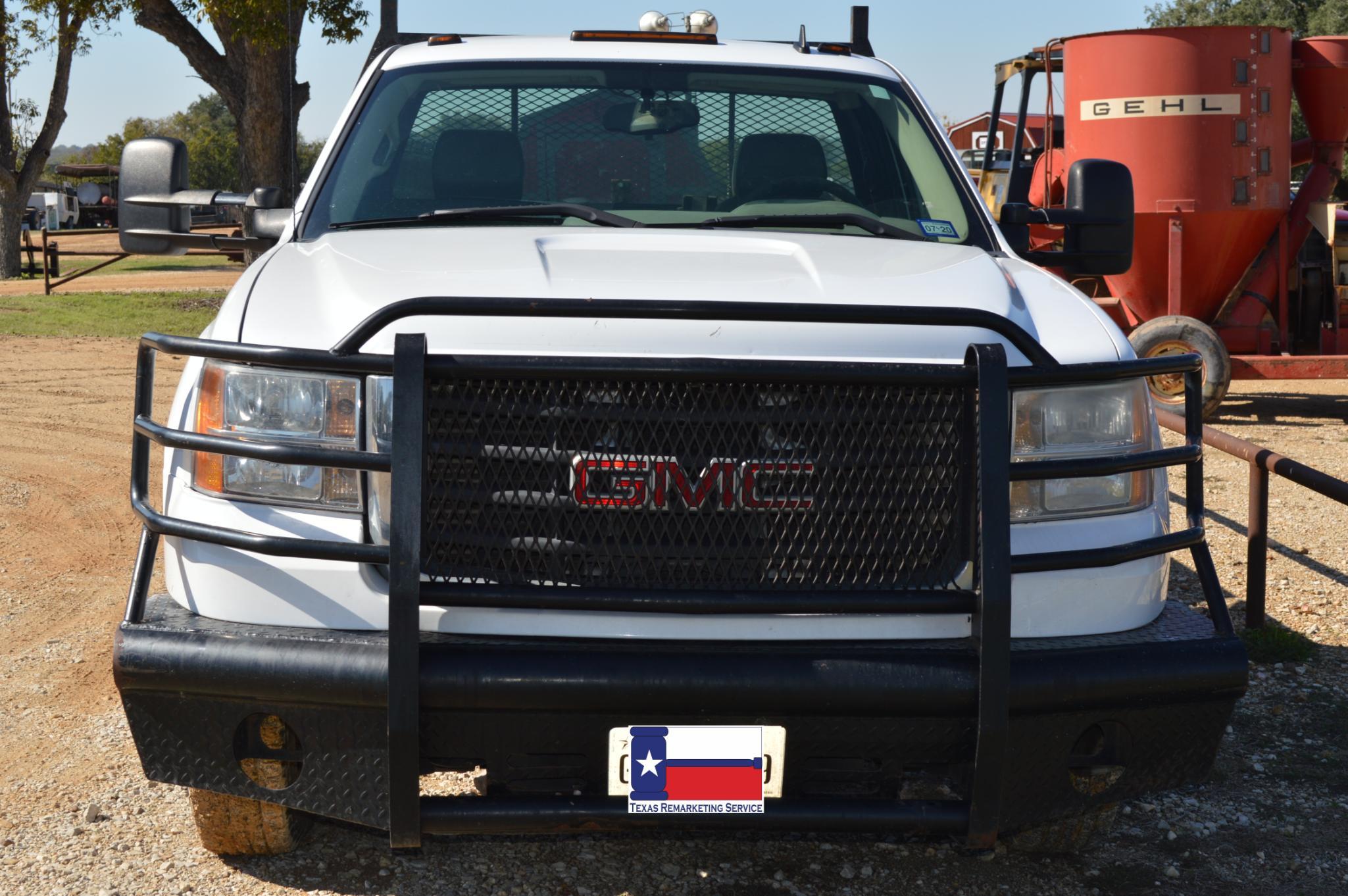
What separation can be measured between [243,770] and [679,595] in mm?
953

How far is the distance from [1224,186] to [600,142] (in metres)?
8.00

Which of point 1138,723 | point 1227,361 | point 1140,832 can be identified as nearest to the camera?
point 1138,723

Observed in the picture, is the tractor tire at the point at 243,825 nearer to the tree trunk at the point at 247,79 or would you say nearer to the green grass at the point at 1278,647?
the green grass at the point at 1278,647

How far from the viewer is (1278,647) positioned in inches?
207

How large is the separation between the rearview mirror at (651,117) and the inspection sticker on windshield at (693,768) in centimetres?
227

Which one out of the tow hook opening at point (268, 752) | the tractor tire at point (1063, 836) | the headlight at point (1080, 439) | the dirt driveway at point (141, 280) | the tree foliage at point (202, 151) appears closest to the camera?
the tow hook opening at point (268, 752)

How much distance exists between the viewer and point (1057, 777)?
2.79 m

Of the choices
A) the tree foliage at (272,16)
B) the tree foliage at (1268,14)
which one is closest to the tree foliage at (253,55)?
the tree foliage at (272,16)

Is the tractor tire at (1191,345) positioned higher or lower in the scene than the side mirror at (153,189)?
lower

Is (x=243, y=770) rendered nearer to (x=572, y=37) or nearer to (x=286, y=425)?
(x=286, y=425)

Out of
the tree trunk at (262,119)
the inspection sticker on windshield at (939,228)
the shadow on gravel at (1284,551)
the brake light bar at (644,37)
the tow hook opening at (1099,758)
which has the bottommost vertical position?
the shadow on gravel at (1284,551)

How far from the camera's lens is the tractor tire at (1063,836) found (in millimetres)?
3566

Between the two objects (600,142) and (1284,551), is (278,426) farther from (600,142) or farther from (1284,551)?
(1284,551)

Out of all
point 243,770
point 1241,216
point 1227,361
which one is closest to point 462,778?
point 243,770
